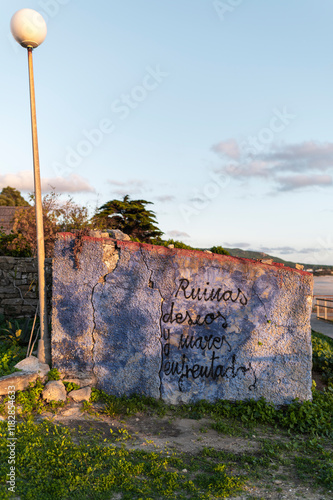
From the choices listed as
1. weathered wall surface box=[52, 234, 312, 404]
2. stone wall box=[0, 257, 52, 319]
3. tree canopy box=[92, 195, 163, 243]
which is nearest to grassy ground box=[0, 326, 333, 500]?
weathered wall surface box=[52, 234, 312, 404]

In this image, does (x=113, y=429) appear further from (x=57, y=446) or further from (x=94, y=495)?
(x=94, y=495)

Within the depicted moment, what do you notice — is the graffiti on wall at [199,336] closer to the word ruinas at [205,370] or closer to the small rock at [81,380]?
the word ruinas at [205,370]

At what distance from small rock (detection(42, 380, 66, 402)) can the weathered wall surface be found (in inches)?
16.0

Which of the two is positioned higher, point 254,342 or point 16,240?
point 16,240

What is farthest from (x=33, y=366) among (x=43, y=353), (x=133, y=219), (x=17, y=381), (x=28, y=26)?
(x=133, y=219)

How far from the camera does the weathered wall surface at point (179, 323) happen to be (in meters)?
5.93

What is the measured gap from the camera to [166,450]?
4.59 metres

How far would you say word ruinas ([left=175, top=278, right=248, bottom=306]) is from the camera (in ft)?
19.6

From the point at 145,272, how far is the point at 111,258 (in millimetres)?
588

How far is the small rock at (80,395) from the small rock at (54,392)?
13cm

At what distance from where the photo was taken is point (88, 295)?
19.6 feet

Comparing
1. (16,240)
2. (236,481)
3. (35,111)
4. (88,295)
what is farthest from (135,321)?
(16,240)

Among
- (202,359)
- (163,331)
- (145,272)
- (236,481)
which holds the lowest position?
(236,481)

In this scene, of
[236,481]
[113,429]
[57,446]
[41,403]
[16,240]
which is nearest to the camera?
[236,481]
